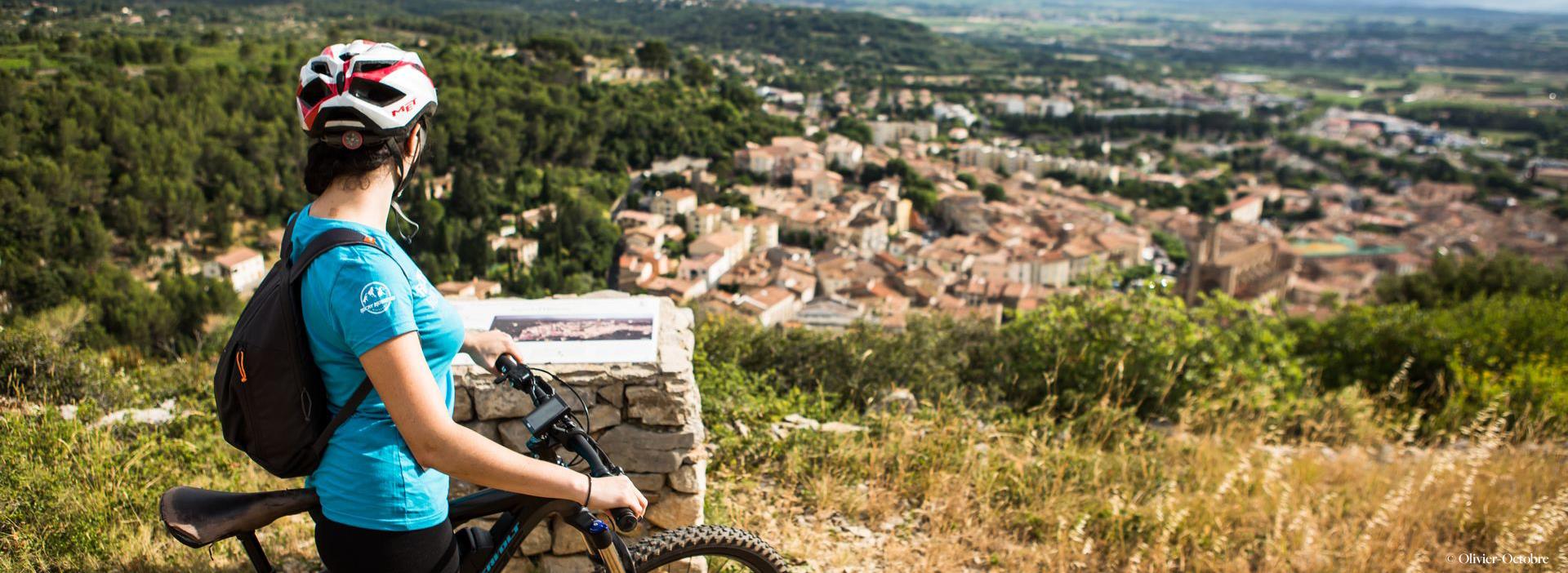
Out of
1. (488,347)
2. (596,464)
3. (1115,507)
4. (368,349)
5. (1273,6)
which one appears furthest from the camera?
(1273,6)

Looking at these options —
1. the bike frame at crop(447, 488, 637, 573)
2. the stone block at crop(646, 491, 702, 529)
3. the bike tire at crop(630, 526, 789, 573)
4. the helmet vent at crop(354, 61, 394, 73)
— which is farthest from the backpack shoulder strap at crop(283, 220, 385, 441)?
the stone block at crop(646, 491, 702, 529)

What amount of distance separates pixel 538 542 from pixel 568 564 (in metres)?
0.09

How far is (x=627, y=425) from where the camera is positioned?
225 cm

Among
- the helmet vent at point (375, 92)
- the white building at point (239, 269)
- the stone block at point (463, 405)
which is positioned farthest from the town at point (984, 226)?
the helmet vent at point (375, 92)

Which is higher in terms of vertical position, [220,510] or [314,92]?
[314,92]

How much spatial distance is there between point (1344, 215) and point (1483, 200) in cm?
793

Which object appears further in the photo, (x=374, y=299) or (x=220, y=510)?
(x=220, y=510)

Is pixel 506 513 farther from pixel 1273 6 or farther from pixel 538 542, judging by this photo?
pixel 1273 6

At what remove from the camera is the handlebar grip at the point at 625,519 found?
131 cm

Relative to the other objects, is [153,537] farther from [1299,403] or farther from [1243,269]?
[1243,269]

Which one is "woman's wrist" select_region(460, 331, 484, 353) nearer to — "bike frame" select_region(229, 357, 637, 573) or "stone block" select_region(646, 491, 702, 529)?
"bike frame" select_region(229, 357, 637, 573)

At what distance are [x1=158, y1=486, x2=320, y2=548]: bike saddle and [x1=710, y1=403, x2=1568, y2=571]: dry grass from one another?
1.46m

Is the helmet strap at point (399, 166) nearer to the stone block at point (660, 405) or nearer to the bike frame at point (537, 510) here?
the bike frame at point (537, 510)

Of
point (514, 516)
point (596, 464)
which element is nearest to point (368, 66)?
point (596, 464)
